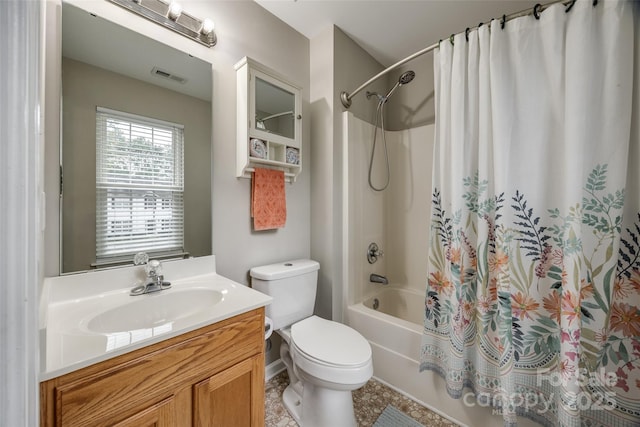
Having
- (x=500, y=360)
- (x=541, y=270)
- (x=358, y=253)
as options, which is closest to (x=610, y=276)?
(x=541, y=270)

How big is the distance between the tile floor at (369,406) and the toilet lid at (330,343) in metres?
0.45

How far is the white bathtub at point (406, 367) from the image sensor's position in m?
1.35

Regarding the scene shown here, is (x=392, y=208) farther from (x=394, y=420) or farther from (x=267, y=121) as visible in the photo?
(x=394, y=420)

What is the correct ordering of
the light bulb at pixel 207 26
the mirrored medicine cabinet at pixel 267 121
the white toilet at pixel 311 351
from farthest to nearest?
the mirrored medicine cabinet at pixel 267 121
the light bulb at pixel 207 26
the white toilet at pixel 311 351

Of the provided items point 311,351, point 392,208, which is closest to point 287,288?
point 311,351

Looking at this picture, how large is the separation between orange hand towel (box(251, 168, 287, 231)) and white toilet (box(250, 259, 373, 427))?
28 cm

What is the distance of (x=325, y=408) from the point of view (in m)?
1.28

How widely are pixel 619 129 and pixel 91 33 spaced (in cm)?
211

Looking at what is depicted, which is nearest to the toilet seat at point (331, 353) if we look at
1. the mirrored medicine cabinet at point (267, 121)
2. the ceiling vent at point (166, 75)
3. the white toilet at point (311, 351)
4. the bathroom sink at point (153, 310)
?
the white toilet at point (311, 351)

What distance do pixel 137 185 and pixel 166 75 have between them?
1.83 feet

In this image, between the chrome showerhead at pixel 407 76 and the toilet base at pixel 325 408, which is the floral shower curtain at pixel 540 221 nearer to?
the chrome showerhead at pixel 407 76

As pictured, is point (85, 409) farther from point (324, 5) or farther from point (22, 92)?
point (324, 5)

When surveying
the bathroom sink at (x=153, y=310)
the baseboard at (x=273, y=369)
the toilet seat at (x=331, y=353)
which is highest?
the bathroom sink at (x=153, y=310)

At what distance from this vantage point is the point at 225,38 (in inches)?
58.1
